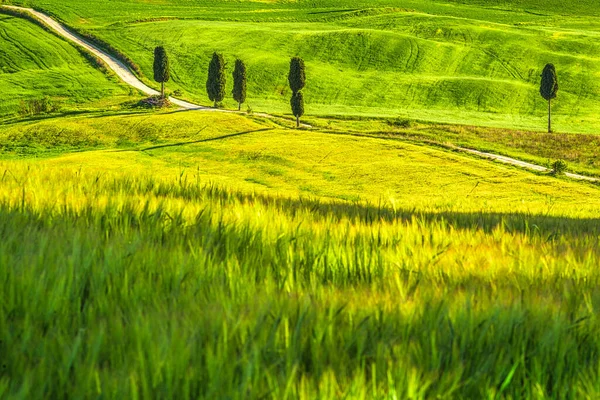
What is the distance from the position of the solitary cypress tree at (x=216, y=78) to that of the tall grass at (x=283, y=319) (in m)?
89.7

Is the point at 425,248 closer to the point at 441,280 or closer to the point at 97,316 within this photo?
the point at 441,280

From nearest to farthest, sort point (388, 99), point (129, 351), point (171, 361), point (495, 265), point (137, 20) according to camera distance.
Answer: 1. point (171, 361)
2. point (129, 351)
3. point (495, 265)
4. point (388, 99)
5. point (137, 20)

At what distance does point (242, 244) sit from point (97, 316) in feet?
4.63

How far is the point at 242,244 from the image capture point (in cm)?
339

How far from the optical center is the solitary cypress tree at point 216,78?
9036cm

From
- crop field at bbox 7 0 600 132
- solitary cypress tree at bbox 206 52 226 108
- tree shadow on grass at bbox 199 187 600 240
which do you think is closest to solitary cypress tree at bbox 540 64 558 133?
crop field at bbox 7 0 600 132

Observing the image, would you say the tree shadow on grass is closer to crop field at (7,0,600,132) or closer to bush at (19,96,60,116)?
crop field at (7,0,600,132)

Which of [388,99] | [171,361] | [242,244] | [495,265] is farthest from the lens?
[388,99]

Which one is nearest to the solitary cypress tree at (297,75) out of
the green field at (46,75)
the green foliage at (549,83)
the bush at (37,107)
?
the green field at (46,75)

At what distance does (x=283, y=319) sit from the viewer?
1.90 m

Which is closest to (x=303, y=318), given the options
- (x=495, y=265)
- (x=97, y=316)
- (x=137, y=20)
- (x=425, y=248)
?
(x=97, y=316)

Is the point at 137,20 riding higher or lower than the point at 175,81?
higher

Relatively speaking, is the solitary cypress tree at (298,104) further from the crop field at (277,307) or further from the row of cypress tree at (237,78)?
the crop field at (277,307)

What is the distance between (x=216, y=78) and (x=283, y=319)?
302ft
